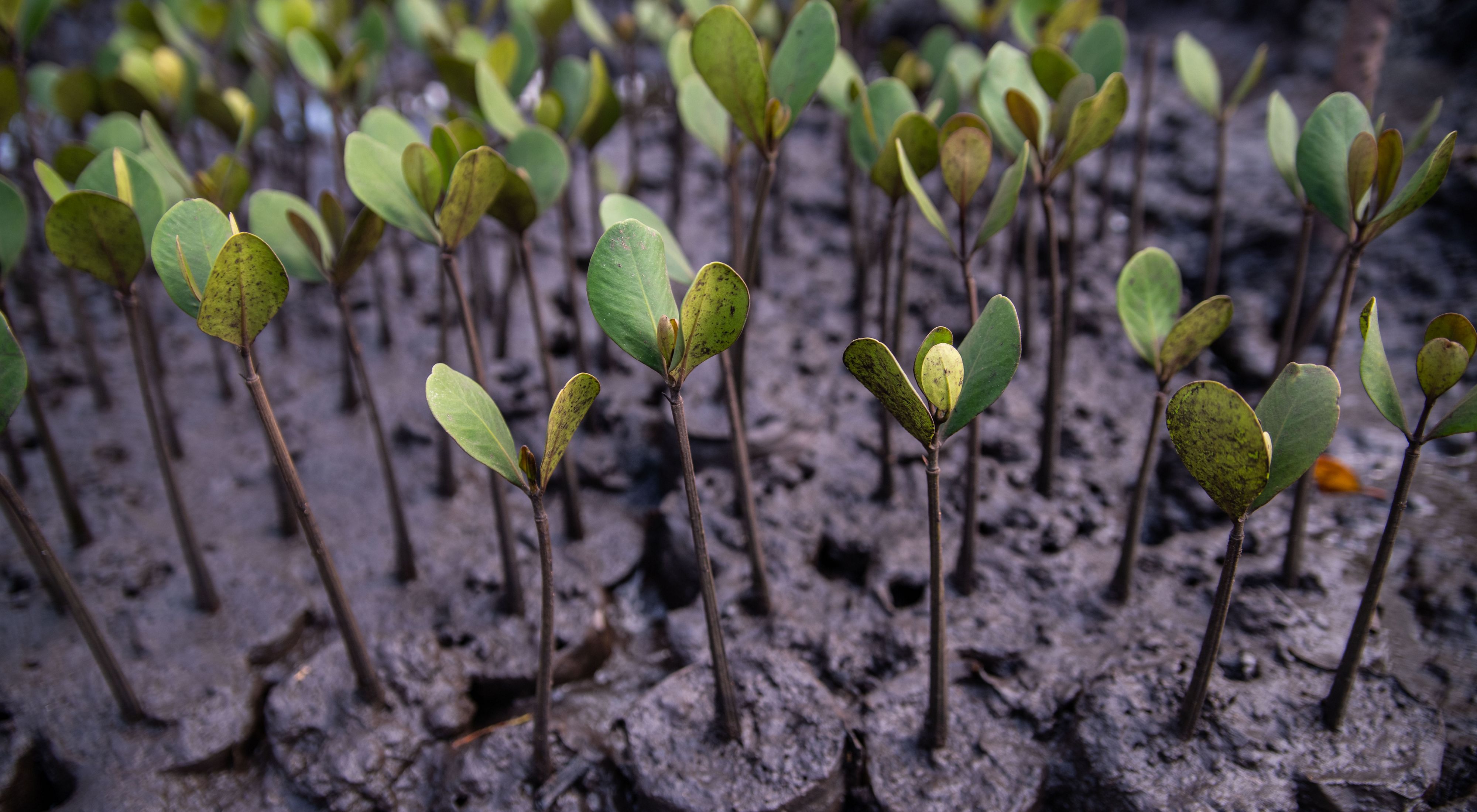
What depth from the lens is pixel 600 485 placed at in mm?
1731

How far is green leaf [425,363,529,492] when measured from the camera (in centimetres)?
86

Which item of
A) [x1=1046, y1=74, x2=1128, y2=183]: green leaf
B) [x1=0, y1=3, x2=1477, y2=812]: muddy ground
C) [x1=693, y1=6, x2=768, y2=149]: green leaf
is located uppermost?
[x1=693, y1=6, x2=768, y2=149]: green leaf

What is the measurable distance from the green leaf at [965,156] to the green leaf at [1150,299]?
9.2 inches

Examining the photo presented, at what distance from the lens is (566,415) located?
35.2 inches

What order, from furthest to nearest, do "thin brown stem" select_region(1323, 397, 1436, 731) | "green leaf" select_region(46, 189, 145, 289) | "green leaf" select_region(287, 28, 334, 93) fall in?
"green leaf" select_region(287, 28, 334, 93), "green leaf" select_region(46, 189, 145, 289), "thin brown stem" select_region(1323, 397, 1436, 731)

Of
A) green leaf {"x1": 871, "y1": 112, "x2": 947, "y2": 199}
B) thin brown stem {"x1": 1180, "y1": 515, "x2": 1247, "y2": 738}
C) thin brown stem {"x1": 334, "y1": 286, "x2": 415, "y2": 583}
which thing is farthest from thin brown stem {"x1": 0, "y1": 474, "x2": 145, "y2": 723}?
thin brown stem {"x1": 1180, "y1": 515, "x2": 1247, "y2": 738}

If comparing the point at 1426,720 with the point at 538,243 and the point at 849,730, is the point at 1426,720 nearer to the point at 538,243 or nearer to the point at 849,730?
the point at 849,730

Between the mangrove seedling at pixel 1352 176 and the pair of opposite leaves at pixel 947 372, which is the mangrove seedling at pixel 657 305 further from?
the mangrove seedling at pixel 1352 176

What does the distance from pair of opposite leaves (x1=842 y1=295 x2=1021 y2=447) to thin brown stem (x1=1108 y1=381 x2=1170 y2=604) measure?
0.38 m

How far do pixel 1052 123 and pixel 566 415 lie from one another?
841 millimetres

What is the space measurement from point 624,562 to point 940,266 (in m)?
1.21

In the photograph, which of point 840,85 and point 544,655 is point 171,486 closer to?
point 544,655

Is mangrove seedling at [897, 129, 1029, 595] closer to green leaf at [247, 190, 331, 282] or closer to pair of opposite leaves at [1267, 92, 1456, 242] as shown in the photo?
pair of opposite leaves at [1267, 92, 1456, 242]

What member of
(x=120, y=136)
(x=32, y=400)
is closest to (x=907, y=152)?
(x=120, y=136)
